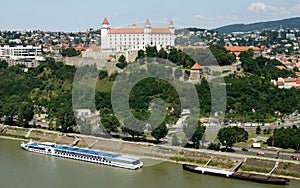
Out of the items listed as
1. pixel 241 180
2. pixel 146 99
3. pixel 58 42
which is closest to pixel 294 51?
pixel 58 42

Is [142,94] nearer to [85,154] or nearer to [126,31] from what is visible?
[85,154]

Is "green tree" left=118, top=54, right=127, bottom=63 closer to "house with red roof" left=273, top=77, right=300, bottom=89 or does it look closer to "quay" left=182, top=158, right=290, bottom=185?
"house with red roof" left=273, top=77, right=300, bottom=89

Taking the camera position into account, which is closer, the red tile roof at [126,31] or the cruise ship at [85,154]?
the cruise ship at [85,154]

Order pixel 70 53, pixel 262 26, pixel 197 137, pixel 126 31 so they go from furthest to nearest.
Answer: pixel 262 26
pixel 70 53
pixel 126 31
pixel 197 137

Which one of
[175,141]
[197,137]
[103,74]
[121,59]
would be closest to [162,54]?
[121,59]

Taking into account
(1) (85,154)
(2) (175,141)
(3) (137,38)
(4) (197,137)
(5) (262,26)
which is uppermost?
(5) (262,26)

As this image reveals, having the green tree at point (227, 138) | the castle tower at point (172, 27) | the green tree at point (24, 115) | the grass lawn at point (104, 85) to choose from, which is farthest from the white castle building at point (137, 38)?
the green tree at point (227, 138)

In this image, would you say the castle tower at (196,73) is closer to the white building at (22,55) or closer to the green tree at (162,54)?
the green tree at (162,54)
